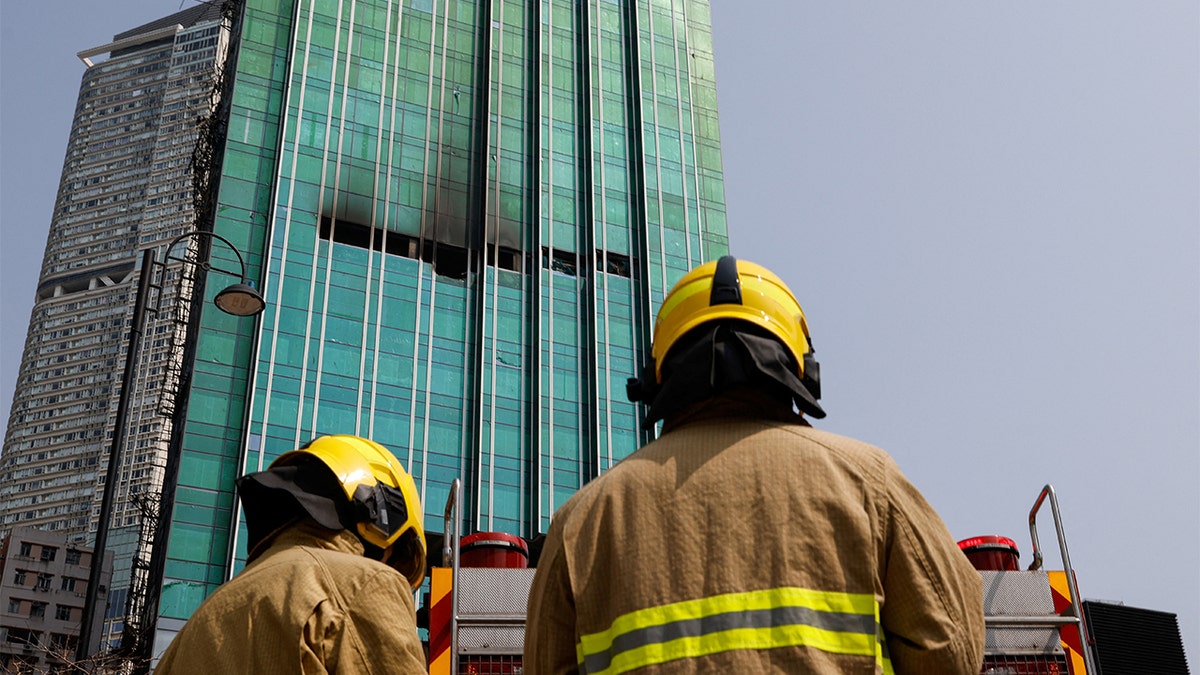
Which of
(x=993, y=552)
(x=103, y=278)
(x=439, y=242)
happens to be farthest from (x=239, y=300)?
(x=103, y=278)

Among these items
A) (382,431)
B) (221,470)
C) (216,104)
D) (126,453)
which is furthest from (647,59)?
(126,453)

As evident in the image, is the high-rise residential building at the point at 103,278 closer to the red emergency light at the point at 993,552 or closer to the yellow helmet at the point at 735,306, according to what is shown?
the red emergency light at the point at 993,552

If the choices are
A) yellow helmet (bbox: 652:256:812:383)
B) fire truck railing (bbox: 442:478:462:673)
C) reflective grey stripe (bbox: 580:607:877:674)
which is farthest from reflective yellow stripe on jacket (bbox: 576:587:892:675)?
fire truck railing (bbox: 442:478:462:673)

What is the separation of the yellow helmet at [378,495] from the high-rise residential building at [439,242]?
153ft

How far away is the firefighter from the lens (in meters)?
2.78

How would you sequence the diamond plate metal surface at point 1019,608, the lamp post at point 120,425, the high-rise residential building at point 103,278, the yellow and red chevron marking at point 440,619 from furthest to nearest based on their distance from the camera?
1. the high-rise residential building at point 103,278
2. the lamp post at point 120,425
3. the diamond plate metal surface at point 1019,608
4. the yellow and red chevron marking at point 440,619

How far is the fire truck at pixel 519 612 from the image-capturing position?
5723 mm

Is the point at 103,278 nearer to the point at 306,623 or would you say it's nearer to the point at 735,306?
the point at 306,623

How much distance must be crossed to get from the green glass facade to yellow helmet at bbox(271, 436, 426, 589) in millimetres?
47411

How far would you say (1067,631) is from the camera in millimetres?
5961

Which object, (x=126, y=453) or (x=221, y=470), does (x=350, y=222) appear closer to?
(x=221, y=470)

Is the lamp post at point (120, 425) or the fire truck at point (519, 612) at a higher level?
the lamp post at point (120, 425)

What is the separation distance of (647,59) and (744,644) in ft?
234

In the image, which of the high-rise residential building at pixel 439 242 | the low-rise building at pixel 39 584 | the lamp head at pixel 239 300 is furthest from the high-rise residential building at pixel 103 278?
the lamp head at pixel 239 300
